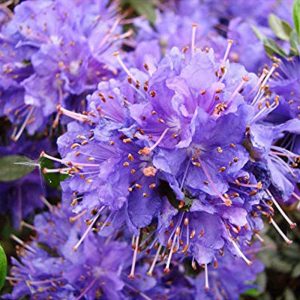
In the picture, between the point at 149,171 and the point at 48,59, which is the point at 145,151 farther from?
the point at 48,59

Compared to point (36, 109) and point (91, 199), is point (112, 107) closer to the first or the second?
point (91, 199)

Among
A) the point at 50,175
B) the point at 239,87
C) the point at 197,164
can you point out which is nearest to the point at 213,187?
the point at 197,164

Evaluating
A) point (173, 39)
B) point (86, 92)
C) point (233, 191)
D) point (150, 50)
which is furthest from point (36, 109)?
point (233, 191)

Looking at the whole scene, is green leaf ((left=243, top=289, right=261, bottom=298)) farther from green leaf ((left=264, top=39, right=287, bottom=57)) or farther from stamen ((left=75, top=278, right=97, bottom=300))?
green leaf ((left=264, top=39, right=287, bottom=57))

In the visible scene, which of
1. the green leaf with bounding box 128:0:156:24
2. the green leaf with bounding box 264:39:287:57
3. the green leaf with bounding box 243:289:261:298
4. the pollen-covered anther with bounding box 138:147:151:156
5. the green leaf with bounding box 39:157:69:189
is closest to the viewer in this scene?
the pollen-covered anther with bounding box 138:147:151:156

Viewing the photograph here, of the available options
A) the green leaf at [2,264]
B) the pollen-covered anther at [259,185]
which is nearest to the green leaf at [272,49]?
the pollen-covered anther at [259,185]

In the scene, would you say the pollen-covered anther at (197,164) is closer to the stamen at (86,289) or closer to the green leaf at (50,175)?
the green leaf at (50,175)

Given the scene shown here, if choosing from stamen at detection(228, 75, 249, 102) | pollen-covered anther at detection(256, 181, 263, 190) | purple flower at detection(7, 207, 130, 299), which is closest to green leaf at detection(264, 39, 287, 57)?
stamen at detection(228, 75, 249, 102)
